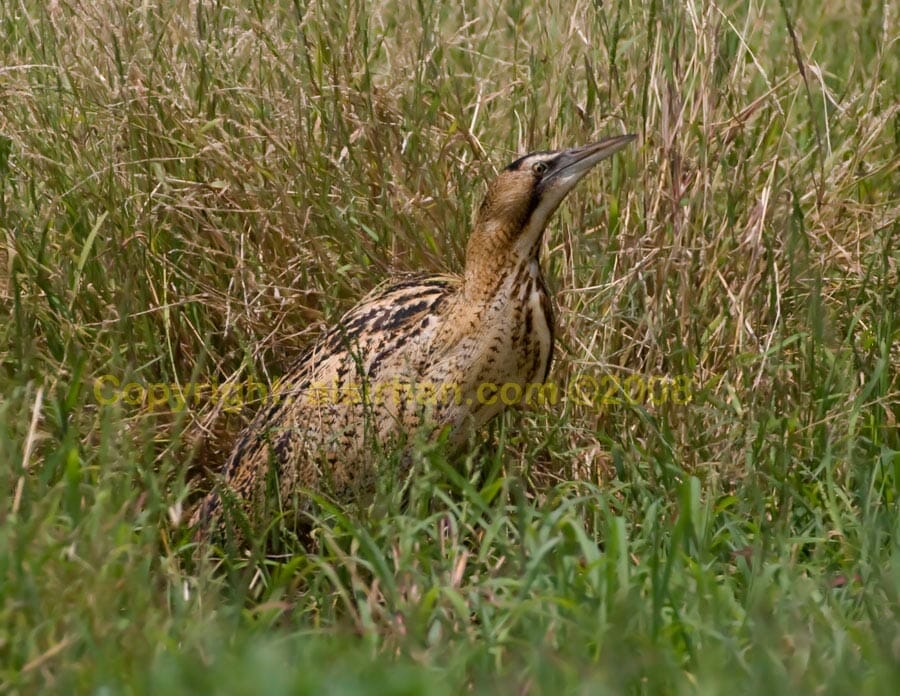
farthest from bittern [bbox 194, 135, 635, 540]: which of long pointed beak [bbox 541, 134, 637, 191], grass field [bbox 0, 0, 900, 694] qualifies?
grass field [bbox 0, 0, 900, 694]

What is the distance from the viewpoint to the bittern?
371 cm

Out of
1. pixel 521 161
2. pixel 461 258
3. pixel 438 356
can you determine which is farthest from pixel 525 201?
pixel 461 258

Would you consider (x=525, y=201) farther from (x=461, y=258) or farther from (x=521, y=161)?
(x=461, y=258)

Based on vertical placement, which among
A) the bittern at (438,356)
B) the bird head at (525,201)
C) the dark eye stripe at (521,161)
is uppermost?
the dark eye stripe at (521,161)

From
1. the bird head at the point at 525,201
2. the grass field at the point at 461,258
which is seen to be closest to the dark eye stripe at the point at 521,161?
the bird head at the point at 525,201

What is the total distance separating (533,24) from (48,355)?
7.81ft

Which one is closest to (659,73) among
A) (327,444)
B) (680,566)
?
(327,444)

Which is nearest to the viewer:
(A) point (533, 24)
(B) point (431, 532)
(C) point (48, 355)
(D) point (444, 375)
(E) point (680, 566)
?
(E) point (680, 566)

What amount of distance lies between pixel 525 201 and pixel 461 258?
0.56 m

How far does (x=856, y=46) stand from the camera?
193 inches

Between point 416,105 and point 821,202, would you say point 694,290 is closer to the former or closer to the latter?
point 821,202

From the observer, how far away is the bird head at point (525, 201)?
3.78 metres

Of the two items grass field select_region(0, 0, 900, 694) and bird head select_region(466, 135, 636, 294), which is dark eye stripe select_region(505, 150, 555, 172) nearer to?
bird head select_region(466, 135, 636, 294)

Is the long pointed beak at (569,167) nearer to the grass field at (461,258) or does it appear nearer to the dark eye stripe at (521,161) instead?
the dark eye stripe at (521,161)
